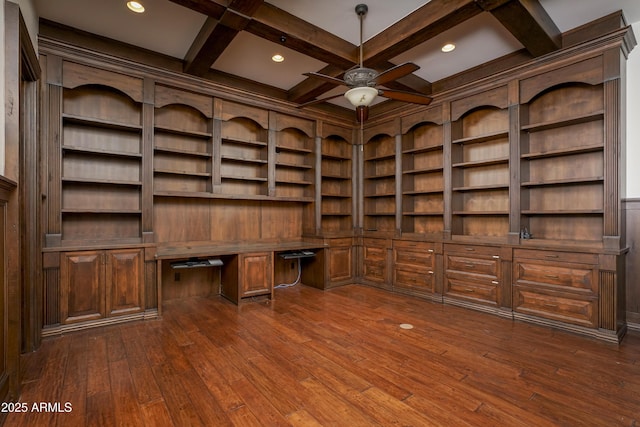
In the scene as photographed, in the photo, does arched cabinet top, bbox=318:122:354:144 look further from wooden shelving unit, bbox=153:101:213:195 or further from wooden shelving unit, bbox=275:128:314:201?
wooden shelving unit, bbox=153:101:213:195

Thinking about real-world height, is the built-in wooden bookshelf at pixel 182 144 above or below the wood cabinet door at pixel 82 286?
above

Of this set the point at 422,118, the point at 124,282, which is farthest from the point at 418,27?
the point at 124,282

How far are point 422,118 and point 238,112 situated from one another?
270cm

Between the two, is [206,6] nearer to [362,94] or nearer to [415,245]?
[362,94]

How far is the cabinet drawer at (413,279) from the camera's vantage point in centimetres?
432

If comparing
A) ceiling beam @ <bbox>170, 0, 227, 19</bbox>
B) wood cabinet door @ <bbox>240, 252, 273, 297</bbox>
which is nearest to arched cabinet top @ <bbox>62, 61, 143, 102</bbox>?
ceiling beam @ <bbox>170, 0, 227, 19</bbox>

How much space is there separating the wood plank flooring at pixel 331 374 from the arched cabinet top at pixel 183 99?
8.42ft

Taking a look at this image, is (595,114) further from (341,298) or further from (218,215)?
(218,215)

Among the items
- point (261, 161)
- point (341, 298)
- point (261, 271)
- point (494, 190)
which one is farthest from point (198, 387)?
point (494, 190)

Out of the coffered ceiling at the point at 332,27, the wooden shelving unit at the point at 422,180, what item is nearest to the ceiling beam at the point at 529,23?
the coffered ceiling at the point at 332,27

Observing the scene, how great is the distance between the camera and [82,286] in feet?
10.3

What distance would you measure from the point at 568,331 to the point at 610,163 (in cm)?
171

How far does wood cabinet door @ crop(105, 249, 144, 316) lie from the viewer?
327cm

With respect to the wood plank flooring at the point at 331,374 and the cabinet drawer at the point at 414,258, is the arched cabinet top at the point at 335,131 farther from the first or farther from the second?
the wood plank flooring at the point at 331,374
